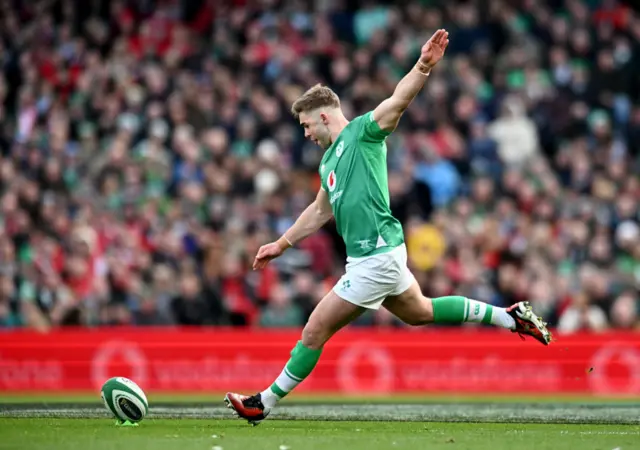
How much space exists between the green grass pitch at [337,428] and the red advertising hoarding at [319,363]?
3.54 m

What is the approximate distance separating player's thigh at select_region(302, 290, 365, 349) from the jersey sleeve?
1192mm

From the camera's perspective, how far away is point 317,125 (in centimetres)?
1000

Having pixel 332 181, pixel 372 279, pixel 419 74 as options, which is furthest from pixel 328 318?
pixel 419 74

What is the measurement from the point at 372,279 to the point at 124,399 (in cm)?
210

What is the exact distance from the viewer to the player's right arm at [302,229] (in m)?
10.4

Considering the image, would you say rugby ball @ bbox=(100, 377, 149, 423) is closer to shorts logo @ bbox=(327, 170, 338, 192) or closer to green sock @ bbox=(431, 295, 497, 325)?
shorts logo @ bbox=(327, 170, 338, 192)

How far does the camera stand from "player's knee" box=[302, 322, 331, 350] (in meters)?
9.94

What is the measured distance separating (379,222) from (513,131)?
32.9 ft

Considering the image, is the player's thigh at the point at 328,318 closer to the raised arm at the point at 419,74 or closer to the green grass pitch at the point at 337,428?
the green grass pitch at the point at 337,428

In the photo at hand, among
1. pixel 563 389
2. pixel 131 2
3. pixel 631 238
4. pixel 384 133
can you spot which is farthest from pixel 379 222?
pixel 131 2

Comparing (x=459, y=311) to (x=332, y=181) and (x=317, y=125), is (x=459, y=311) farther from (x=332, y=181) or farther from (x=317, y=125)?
(x=317, y=125)

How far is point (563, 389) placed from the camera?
16.6m

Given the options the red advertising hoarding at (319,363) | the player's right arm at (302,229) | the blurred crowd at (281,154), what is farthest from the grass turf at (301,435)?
the blurred crowd at (281,154)

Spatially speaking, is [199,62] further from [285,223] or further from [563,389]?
[563,389]
